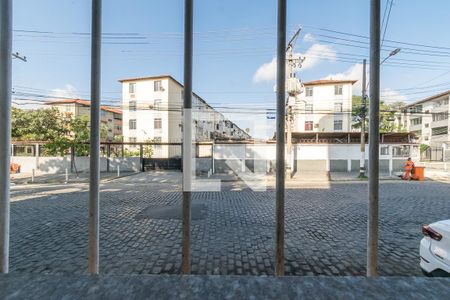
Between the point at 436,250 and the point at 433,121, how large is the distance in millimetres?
60125

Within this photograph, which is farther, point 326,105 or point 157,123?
point 326,105

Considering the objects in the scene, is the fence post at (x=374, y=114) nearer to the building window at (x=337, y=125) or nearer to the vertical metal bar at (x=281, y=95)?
the vertical metal bar at (x=281, y=95)

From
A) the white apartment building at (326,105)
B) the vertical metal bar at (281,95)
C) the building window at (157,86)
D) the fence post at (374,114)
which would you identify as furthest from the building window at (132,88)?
the fence post at (374,114)

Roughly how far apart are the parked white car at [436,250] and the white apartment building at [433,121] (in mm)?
48887

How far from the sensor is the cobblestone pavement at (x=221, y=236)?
379cm

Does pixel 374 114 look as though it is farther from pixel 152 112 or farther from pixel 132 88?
pixel 132 88

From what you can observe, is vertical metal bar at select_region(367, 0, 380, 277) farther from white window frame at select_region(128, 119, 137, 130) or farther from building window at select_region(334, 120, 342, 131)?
building window at select_region(334, 120, 342, 131)

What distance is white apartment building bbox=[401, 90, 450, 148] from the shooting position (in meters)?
44.5

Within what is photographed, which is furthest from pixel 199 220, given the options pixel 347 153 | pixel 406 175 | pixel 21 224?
pixel 347 153

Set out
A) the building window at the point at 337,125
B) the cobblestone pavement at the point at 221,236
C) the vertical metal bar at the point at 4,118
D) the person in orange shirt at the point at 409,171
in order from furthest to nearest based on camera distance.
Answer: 1. the building window at the point at 337,125
2. the person in orange shirt at the point at 409,171
3. the cobblestone pavement at the point at 221,236
4. the vertical metal bar at the point at 4,118

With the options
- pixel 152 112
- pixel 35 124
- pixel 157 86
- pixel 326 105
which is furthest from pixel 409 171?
pixel 35 124

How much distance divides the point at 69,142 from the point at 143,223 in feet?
53.8

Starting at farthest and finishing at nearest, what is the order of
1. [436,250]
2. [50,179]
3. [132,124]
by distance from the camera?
[132,124] → [50,179] → [436,250]

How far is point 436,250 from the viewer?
2.98 meters
